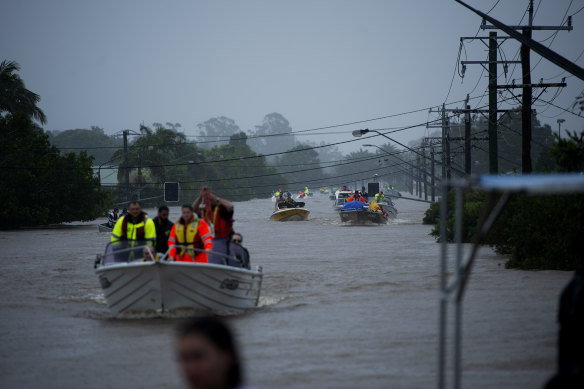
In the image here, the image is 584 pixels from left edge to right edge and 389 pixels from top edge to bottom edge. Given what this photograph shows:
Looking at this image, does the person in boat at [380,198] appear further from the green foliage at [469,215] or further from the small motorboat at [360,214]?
the green foliage at [469,215]

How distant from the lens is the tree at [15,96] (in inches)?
2210

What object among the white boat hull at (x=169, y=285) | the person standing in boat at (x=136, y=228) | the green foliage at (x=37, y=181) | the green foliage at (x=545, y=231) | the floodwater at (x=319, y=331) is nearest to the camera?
the floodwater at (x=319, y=331)

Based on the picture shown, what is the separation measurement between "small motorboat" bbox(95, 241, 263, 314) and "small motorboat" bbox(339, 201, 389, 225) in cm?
3356

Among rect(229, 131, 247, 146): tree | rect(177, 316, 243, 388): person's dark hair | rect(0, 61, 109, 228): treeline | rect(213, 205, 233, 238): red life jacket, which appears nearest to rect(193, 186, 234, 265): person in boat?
rect(213, 205, 233, 238): red life jacket

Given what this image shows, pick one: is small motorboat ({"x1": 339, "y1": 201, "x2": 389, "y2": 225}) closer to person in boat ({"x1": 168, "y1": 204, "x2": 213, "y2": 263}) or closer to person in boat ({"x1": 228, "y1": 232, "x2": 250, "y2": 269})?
Answer: person in boat ({"x1": 228, "y1": 232, "x2": 250, "y2": 269})

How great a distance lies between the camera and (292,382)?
8391mm

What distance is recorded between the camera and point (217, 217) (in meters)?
13.2

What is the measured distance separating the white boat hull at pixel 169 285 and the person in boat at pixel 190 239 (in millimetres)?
438

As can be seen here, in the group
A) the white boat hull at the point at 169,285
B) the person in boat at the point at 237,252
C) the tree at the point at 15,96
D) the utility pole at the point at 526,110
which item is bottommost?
the white boat hull at the point at 169,285

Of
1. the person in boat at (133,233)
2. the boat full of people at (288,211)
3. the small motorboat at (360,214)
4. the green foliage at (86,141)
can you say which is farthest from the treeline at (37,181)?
the green foliage at (86,141)

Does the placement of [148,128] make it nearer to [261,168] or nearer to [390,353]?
[261,168]

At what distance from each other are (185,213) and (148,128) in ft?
241

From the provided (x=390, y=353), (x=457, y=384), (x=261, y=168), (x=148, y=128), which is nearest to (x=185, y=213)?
(x=390, y=353)

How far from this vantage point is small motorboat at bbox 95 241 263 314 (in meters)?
12.3
